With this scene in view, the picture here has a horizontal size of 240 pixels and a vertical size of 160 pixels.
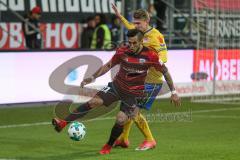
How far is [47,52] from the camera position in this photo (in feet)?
66.3

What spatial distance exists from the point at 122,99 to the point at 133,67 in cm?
50

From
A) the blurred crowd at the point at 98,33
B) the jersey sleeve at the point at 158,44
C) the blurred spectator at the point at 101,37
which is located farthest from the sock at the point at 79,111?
the blurred spectator at the point at 101,37

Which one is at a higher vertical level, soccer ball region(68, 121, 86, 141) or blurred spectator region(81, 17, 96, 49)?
blurred spectator region(81, 17, 96, 49)

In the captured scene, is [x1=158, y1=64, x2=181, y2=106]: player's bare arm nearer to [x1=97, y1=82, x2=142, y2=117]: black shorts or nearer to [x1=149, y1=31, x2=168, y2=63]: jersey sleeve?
[x1=97, y1=82, x2=142, y2=117]: black shorts

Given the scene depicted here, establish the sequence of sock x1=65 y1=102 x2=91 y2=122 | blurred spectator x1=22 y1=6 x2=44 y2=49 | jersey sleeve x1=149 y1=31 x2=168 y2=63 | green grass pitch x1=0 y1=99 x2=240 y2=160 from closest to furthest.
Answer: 1. green grass pitch x1=0 y1=99 x2=240 y2=160
2. sock x1=65 y1=102 x2=91 y2=122
3. jersey sleeve x1=149 y1=31 x2=168 y2=63
4. blurred spectator x1=22 y1=6 x2=44 y2=49

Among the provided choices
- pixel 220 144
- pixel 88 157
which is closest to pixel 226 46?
pixel 220 144

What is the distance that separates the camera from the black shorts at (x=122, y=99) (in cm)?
1205

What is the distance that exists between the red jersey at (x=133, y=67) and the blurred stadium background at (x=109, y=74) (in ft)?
3.64

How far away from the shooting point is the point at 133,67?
12188 mm

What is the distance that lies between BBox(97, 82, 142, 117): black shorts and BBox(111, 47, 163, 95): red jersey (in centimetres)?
7

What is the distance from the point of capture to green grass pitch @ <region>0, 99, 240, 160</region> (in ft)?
39.3

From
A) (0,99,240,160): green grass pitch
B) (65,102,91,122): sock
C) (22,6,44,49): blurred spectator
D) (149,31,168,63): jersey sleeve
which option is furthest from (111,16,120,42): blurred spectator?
(65,102,91,122): sock

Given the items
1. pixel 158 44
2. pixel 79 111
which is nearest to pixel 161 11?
pixel 158 44

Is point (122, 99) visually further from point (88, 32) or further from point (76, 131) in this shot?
point (88, 32)
